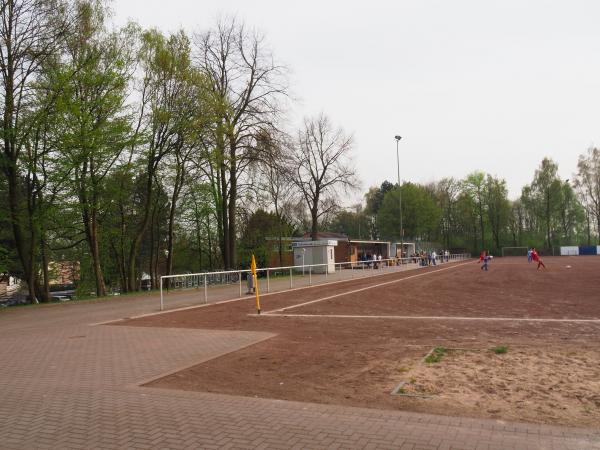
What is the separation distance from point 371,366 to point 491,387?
173 cm

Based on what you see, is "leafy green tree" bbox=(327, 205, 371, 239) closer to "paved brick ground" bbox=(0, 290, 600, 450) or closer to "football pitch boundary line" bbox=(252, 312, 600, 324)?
"football pitch boundary line" bbox=(252, 312, 600, 324)

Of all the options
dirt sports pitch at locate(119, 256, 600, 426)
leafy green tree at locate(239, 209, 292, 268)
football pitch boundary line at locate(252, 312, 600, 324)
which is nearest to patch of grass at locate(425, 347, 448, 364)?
dirt sports pitch at locate(119, 256, 600, 426)

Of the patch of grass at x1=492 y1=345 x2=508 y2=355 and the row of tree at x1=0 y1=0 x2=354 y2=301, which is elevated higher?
the row of tree at x1=0 y1=0 x2=354 y2=301

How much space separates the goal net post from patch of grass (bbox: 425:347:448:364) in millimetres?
84964

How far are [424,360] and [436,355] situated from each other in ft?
1.24

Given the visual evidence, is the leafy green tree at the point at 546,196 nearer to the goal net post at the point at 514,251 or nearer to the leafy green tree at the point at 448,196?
the goal net post at the point at 514,251

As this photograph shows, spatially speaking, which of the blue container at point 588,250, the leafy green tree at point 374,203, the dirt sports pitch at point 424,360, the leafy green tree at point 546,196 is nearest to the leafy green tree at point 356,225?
the leafy green tree at point 374,203

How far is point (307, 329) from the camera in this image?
1066 centimetres

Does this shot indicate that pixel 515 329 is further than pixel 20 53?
No

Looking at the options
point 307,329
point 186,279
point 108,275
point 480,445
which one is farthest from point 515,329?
point 108,275

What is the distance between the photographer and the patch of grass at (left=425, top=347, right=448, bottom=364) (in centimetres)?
705

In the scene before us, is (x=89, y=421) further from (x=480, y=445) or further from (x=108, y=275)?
(x=108, y=275)

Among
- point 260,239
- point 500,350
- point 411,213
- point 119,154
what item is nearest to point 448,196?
point 411,213

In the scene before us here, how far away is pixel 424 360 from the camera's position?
23.2 ft
